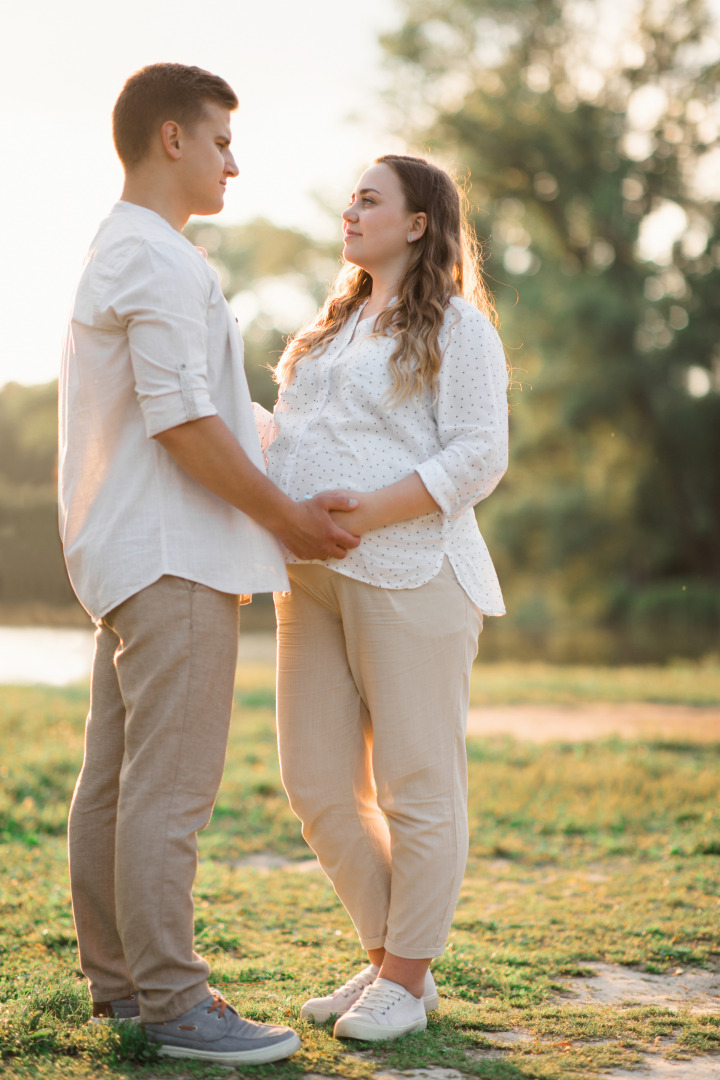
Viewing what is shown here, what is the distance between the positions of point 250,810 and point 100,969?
260cm

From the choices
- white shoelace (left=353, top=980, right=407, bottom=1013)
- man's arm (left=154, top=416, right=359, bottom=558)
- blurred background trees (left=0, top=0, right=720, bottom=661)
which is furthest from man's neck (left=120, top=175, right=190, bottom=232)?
blurred background trees (left=0, top=0, right=720, bottom=661)

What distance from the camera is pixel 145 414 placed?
215cm

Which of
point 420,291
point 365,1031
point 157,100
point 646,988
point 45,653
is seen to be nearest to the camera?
point 157,100

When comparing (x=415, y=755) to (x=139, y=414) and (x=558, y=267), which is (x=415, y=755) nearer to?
(x=139, y=414)

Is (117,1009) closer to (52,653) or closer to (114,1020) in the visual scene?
(114,1020)

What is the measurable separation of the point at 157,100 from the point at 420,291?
723 mm

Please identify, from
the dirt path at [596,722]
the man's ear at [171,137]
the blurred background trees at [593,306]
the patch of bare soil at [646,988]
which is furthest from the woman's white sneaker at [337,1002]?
the blurred background trees at [593,306]

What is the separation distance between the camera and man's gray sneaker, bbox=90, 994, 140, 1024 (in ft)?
7.79

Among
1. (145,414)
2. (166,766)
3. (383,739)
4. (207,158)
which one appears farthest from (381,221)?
(166,766)

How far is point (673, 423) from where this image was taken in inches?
725

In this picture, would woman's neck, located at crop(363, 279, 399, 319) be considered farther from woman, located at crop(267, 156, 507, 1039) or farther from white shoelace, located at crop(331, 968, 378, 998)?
white shoelace, located at crop(331, 968, 378, 998)

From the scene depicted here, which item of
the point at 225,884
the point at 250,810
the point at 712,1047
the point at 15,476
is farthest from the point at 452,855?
the point at 15,476

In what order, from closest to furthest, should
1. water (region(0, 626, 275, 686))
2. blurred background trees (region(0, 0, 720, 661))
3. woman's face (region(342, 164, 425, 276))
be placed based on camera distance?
woman's face (region(342, 164, 425, 276)), water (region(0, 626, 275, 686)), blurred background trees (region(0, 0, 720, 661))

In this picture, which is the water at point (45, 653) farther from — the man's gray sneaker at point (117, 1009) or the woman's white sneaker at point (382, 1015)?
the woman's white sneaker at point (382, 1015)
